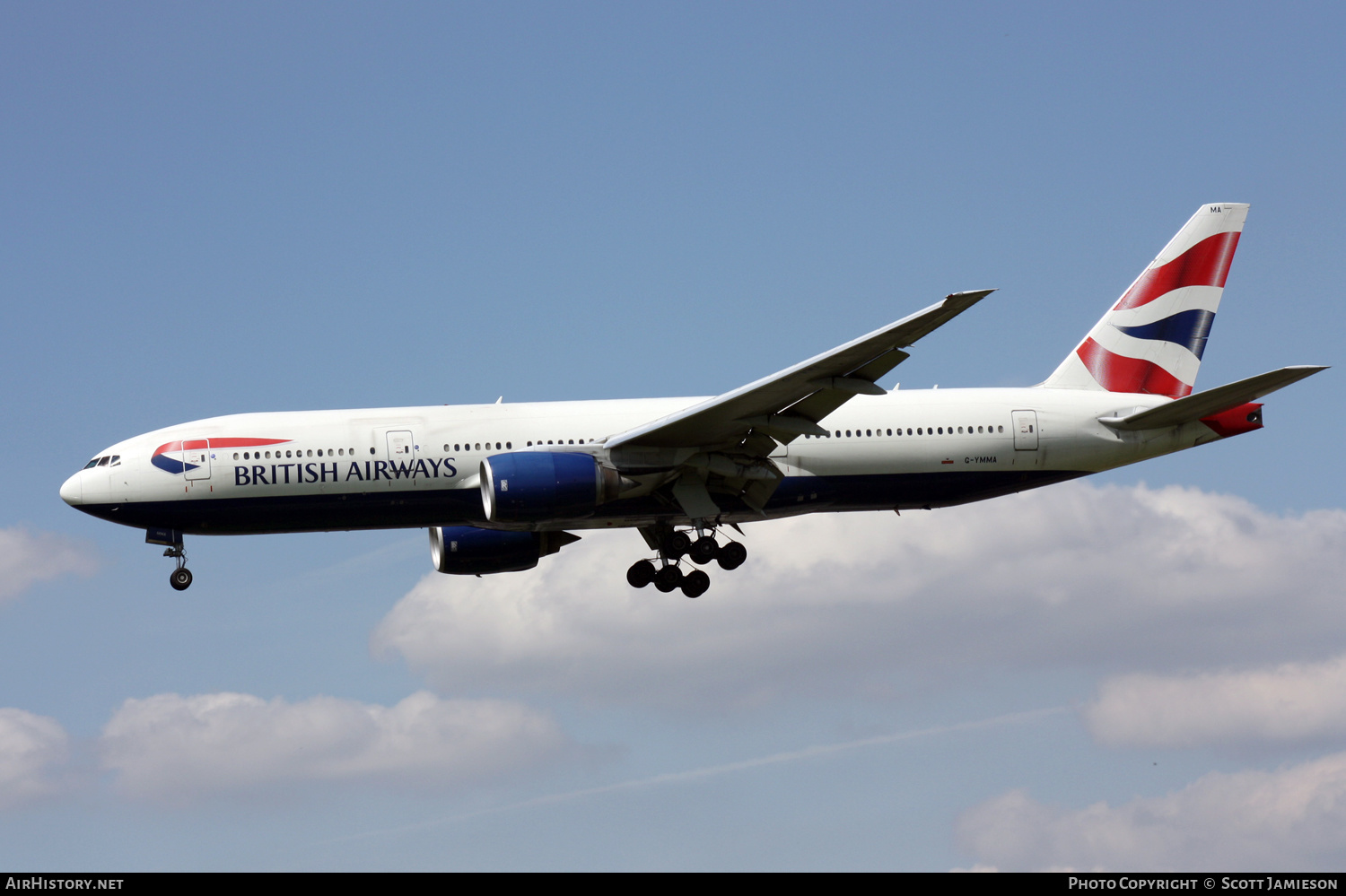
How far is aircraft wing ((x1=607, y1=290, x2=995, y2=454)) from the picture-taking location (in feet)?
88.3

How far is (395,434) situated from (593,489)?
179 inches

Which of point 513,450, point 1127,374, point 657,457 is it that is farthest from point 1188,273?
point 513,450

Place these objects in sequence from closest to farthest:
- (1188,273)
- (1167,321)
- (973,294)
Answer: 1. (973,294)
2. (1167,321)
3. (1188,273)

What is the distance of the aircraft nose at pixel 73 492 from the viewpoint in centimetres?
3105

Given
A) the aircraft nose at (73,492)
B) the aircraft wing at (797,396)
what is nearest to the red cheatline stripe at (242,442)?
the aircraft nose at (73,492)

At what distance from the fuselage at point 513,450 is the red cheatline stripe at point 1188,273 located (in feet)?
13.9

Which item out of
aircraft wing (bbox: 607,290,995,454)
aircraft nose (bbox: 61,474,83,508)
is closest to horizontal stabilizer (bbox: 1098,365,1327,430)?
aircraft wing (bbox: 607,290,995,454)

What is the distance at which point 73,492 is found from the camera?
102ft

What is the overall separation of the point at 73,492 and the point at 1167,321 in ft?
83.3

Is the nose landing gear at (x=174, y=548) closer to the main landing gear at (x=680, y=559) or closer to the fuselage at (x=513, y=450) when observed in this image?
the fuselage at (x=513, y=450)

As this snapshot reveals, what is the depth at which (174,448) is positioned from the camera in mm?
31000

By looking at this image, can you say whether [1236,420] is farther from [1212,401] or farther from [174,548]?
[174,548]
